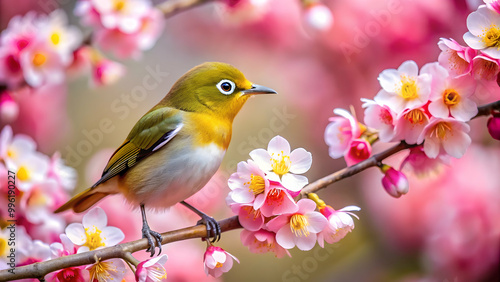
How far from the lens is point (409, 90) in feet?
1.57

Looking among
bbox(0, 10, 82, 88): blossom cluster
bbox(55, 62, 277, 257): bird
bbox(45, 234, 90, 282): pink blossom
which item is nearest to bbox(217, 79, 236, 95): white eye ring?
bbox(55, 62, 277, 257): bird

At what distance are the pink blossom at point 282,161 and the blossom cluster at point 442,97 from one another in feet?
0.27

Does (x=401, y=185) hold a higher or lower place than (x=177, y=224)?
higher

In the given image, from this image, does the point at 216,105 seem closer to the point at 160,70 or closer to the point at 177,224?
the point at 177,224

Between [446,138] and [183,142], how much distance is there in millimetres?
256

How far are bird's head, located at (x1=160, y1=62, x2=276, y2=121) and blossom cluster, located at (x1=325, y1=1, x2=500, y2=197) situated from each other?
11 centimetres

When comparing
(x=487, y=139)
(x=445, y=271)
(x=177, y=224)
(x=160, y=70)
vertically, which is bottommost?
(x=177, y=224)

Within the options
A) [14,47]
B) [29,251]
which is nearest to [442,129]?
[29,251]

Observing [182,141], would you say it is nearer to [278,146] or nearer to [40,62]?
[278,146]

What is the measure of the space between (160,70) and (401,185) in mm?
610

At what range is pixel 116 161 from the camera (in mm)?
559

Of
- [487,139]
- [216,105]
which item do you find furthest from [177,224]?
[487,139]

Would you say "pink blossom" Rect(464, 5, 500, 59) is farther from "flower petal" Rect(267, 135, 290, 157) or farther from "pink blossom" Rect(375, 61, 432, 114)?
"flower petal" Rect(267, 135, 290, 157)

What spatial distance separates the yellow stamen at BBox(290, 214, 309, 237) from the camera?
462 millimetres
